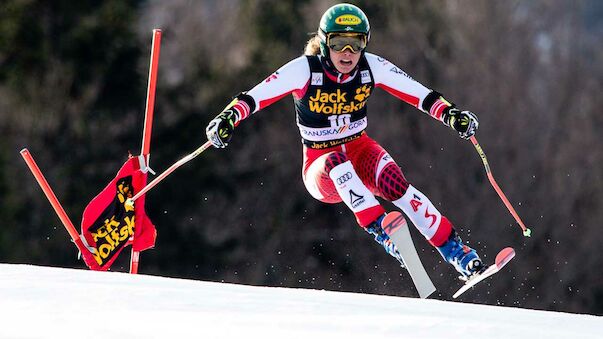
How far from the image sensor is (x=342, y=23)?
6.62m

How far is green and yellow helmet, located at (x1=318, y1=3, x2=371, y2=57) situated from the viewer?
6.62 m

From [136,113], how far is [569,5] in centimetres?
1078

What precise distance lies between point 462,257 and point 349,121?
95 centimetres

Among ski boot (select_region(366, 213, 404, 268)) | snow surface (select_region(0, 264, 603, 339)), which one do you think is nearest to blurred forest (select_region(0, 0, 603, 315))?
ski boot (select_region(366, 213, 404, 268))

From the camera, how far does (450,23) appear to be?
91.0 ft

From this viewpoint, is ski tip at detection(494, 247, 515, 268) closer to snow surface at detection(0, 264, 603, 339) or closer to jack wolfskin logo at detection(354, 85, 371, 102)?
jack wolfskin logo at detection(354, 85, 371, 102)

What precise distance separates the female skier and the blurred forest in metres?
15.9

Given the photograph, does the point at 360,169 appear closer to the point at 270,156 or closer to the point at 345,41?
the point at 345,41

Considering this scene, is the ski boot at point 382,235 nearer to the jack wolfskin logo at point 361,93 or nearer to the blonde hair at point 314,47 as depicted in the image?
the jack wolfskin logo at point 361,93

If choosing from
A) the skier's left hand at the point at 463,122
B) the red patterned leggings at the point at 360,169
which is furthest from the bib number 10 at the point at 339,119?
the skier's left hand at the point at 463,122

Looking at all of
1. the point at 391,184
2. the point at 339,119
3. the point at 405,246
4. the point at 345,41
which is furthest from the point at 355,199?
the point at 345,41

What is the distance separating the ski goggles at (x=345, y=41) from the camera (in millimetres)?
6641

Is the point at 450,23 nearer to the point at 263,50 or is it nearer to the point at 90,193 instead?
the point at 263,50

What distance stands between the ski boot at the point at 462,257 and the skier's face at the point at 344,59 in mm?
993
